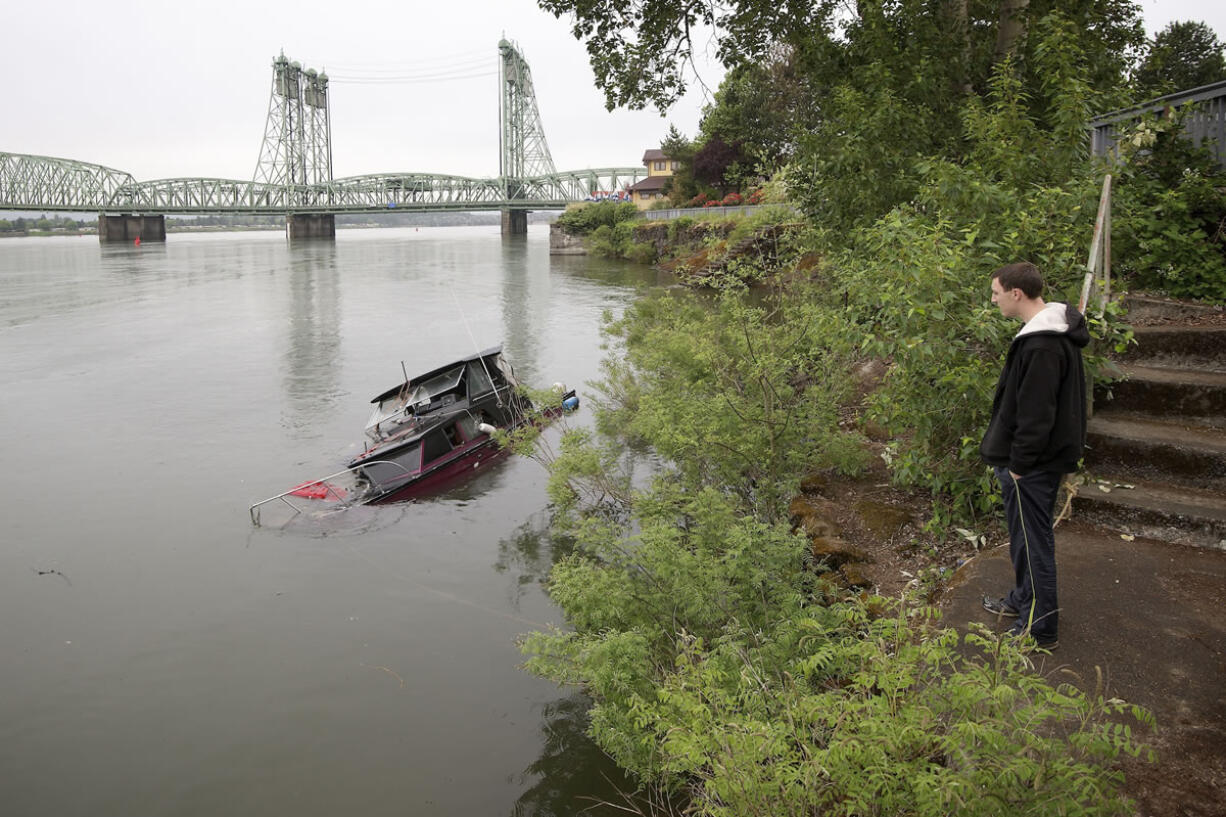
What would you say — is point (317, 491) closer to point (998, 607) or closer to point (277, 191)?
point (998, 607)

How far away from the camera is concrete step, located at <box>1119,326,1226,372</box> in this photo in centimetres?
707

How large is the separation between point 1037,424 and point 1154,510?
6.36 ft

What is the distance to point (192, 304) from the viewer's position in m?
40.6

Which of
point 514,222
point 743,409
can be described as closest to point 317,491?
point 743,409

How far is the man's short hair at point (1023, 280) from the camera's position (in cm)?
447

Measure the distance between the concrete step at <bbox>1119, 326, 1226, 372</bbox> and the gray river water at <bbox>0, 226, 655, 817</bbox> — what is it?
17.8ft

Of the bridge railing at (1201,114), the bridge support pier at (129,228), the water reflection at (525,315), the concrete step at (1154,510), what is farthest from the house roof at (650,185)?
the concrete step at (1154,510)

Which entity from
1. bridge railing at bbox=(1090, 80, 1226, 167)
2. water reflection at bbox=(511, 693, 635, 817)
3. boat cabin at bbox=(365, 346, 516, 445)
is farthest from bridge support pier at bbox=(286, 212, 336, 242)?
water reflection at bbox=(511, 693, 635, 817)

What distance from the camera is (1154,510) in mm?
5660

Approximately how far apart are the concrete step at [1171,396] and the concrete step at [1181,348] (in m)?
0.16

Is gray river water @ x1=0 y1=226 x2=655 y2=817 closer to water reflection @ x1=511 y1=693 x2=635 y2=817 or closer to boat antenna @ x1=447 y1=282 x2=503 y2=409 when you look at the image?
water reflection @ x1=511 y1=693 x2=635 y2=817

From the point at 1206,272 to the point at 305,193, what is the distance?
139272mm

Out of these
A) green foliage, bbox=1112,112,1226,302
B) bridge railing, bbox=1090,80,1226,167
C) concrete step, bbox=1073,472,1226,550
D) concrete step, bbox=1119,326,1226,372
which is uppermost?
bridge railing, bbox=1090,80,1226,167

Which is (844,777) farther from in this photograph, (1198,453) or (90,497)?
(90,497)
